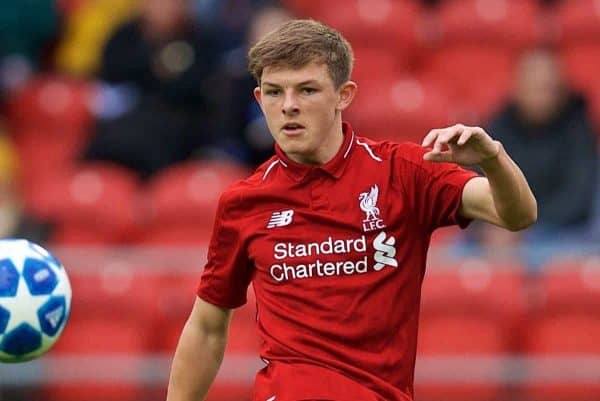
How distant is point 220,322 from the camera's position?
16.5ft

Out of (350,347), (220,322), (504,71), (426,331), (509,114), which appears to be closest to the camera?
(350,347)

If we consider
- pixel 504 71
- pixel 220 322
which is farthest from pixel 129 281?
pixel 220 322

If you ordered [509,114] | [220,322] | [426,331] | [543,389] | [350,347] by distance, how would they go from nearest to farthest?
[350,347]
[220,322]
[543,389]
[426,331]
[509,114]

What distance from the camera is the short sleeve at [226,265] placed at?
15.7ft

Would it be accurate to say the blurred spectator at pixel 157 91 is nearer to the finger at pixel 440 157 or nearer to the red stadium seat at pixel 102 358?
the red stadium seat at pixel 102 358

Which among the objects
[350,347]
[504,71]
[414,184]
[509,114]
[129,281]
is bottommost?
[350,347]

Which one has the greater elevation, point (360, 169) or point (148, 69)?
point (148, 69)

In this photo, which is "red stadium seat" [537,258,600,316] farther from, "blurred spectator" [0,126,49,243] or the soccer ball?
the soccer ball

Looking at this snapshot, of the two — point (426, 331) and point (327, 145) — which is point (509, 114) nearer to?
point (426, 331)

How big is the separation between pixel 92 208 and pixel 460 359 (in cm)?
280

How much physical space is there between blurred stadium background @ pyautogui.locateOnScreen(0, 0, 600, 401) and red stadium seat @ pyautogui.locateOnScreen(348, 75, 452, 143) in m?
0.01

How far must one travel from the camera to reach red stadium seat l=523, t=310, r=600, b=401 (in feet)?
26.8

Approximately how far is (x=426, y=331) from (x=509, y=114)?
1.71m

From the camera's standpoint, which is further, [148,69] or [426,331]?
[148,69]
